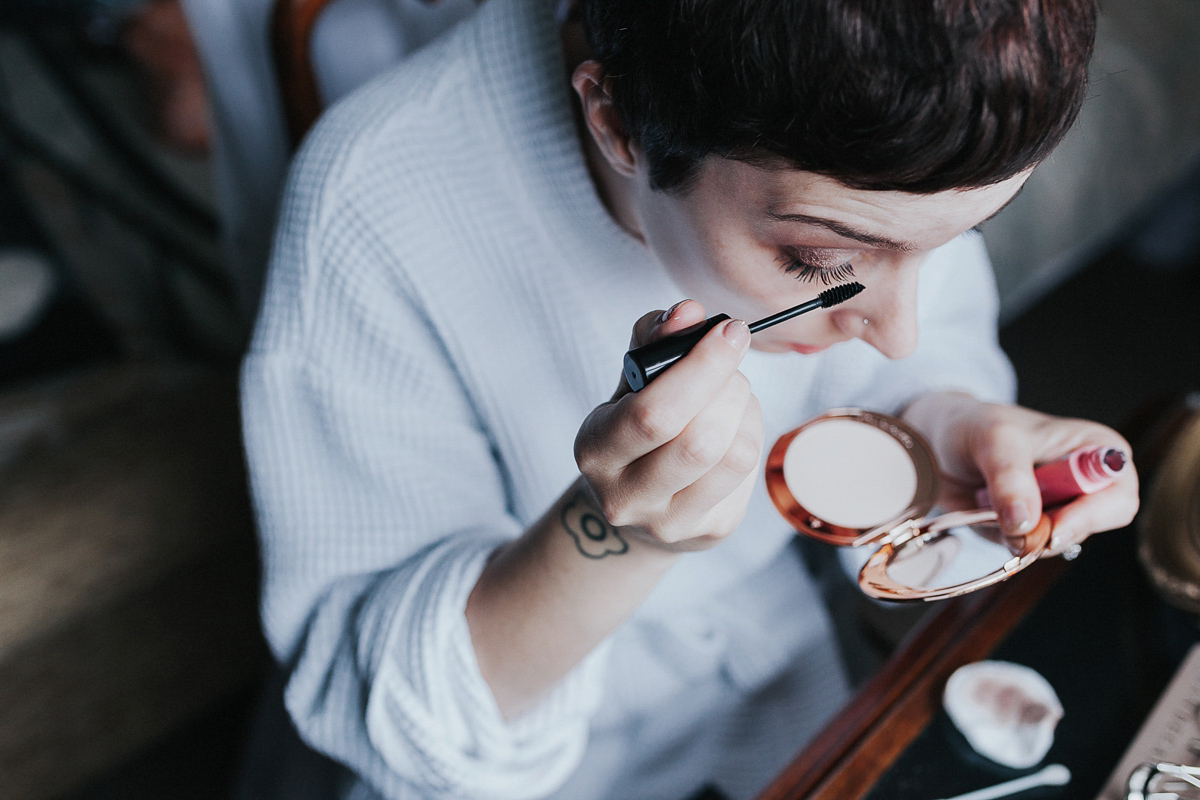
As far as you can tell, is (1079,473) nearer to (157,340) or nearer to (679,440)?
(679,440)

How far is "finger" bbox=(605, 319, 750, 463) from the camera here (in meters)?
0.40

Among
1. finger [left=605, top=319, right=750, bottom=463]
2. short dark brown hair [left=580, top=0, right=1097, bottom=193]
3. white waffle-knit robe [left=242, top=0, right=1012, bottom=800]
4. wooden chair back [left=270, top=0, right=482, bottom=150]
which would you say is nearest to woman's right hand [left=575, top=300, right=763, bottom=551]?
finger [left=605, top=319, right=750, bottom=463]

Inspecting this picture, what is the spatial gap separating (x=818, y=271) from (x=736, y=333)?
0.12 m

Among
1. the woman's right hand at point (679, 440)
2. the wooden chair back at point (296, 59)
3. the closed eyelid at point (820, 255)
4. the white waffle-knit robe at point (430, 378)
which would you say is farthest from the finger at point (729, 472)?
the wooden chair back at point (296, 59)

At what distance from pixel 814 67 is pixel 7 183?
5.90 ft

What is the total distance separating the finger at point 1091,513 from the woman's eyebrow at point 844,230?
268 millimetres

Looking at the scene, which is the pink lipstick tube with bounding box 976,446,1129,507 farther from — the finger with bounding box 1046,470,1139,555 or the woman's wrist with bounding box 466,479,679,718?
the woman's wrist with bounding box 466,479,679,718

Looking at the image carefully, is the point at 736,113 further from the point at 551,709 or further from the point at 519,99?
the point at 551,709

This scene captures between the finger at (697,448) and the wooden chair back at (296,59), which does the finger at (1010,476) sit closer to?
the finger at (697,448)

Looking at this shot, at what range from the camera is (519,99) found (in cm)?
66

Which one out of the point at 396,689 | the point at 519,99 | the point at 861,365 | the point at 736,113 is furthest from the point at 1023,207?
the point at 396,689

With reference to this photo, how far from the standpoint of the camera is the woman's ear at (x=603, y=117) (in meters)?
0.52

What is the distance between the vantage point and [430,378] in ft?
2.29

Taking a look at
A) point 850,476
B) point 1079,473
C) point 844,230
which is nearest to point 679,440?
point 844,230
